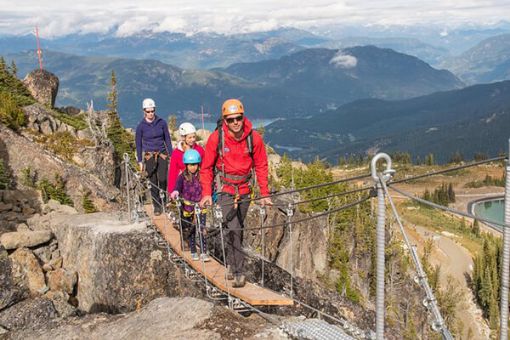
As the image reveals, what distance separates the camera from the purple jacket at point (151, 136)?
625 inches

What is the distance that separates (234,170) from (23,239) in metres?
9.36

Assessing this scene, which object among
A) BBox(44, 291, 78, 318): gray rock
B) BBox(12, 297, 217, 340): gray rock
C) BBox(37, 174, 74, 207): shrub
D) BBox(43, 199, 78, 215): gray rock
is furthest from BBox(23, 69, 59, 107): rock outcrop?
BBox(12, 297, 217, 340): gray rock

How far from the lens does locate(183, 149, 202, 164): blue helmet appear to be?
11.9 meters

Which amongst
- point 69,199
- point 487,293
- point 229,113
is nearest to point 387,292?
point 487,293

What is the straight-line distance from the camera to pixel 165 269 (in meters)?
13.4

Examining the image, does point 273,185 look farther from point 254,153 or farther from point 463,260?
point 463,260

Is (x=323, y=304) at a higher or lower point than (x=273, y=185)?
higher

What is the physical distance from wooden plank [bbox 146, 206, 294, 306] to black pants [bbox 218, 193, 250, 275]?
0.47 metres

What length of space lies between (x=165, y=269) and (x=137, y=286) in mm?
1006

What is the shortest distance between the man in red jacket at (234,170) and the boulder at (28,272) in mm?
7314

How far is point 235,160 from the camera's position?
1004 cm

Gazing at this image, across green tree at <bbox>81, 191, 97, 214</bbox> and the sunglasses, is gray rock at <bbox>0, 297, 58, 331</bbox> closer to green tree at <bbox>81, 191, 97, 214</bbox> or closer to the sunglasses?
the sunglasses

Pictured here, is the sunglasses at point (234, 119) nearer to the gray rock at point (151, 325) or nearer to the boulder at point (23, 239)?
the gray rock at point (151, 325)

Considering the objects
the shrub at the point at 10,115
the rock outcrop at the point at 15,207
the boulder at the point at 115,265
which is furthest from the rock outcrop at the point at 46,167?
the boulder at the point at 115,265
